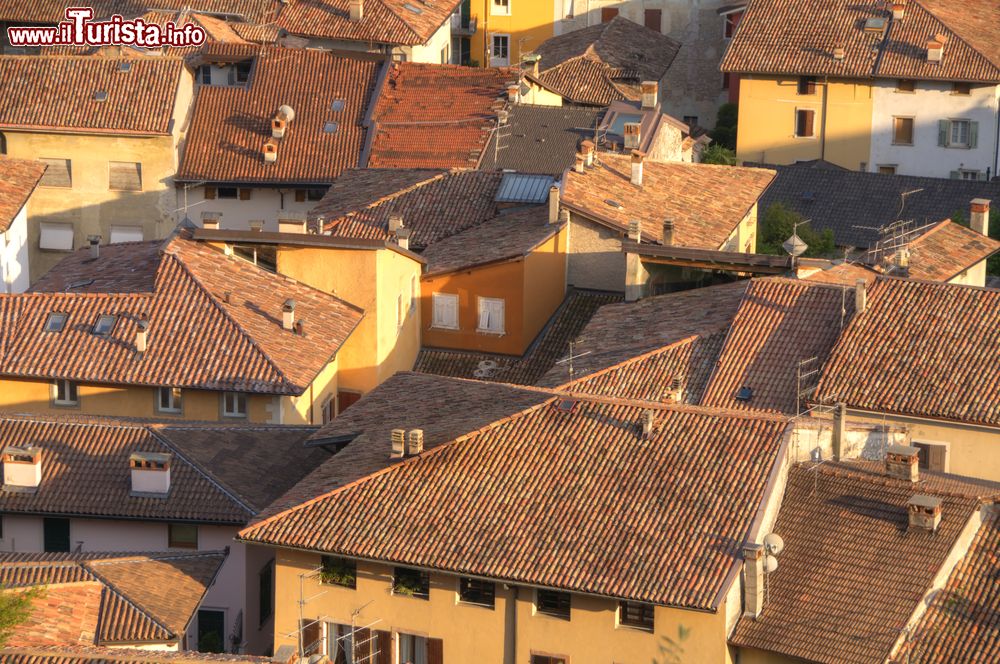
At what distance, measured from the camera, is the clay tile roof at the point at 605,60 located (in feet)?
274

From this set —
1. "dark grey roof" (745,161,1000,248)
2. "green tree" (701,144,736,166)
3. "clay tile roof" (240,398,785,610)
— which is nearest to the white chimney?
"green tree" (701,144,736,166)

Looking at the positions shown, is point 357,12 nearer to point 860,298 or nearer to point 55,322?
point 55,322

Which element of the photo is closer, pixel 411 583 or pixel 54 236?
pixel 411 583

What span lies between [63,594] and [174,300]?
13.4m

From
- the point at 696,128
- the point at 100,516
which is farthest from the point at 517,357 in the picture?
the point at 696,128

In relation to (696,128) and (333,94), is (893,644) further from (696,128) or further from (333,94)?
(696,128)

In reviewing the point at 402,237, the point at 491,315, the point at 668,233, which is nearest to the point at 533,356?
the point at 491,315

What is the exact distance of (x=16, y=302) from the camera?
186 ft

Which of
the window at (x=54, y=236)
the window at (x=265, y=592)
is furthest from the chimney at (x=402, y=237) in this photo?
the window at (x=54, y=236)

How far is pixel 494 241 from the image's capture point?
202 feet

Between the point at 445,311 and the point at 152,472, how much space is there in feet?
46.4

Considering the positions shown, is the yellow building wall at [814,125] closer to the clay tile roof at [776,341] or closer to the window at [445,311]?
the window at [445,311]

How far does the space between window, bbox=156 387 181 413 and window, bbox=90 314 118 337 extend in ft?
6.78

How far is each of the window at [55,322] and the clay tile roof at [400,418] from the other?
8924mm
